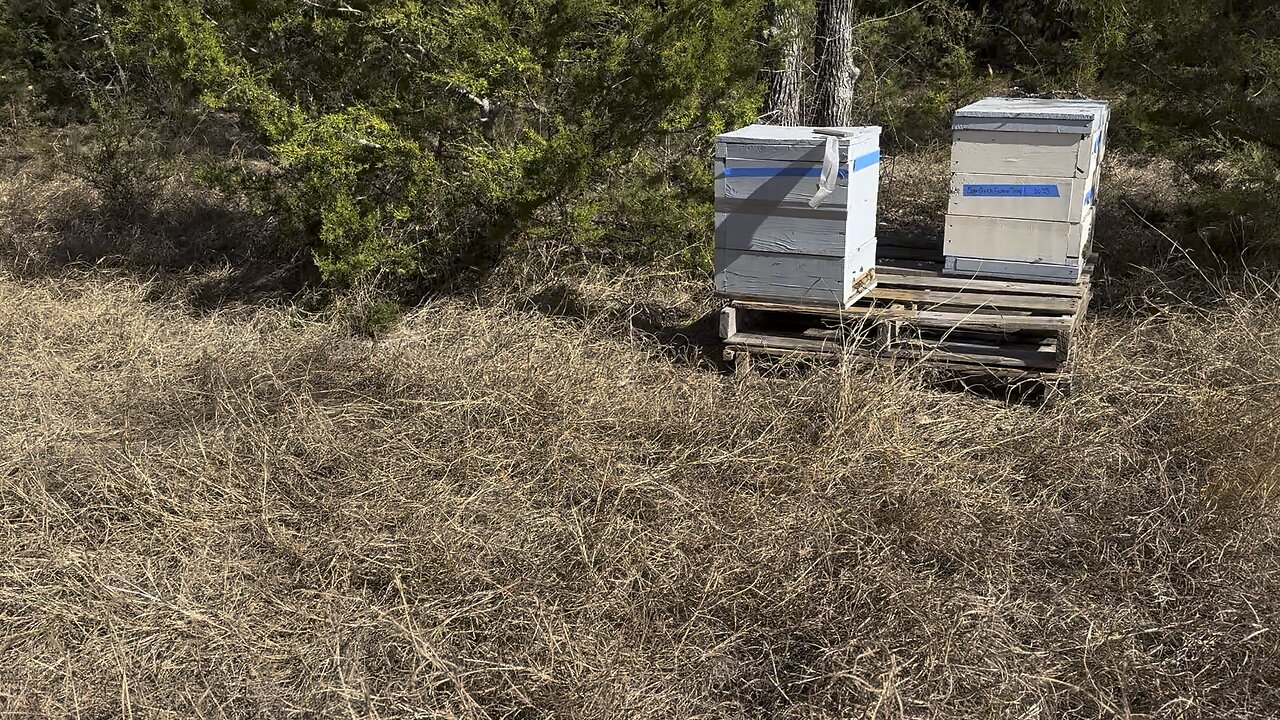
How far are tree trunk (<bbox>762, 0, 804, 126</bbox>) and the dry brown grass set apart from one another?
2752 mm

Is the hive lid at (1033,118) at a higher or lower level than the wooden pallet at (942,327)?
higher

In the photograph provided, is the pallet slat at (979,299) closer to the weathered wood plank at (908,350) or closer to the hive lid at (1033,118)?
the weathered wood plank at (908,350)

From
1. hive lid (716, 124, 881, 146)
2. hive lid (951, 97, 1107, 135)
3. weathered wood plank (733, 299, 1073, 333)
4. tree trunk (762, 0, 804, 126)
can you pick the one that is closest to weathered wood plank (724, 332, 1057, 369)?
weathered wood plank (733, 299, 1073, 333)

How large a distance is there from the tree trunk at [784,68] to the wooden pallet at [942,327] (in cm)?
208

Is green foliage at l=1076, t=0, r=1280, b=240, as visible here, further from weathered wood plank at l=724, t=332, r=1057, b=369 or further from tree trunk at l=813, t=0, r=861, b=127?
weathered wood plank at l=724, t=332, r=1057, b=369

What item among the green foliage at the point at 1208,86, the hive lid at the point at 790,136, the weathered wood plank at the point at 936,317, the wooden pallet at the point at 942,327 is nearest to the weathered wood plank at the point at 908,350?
the wooden pallet at the point at 942,327

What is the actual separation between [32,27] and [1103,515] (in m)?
13.1

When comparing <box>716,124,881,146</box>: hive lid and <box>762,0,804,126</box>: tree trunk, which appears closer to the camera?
<box>716,124,881,146</box>: hive lid

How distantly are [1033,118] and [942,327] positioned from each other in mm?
1086

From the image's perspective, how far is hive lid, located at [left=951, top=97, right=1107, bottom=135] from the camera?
16.6 feet

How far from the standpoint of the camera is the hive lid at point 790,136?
488 cm

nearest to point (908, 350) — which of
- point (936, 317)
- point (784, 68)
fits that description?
point (936, 317)

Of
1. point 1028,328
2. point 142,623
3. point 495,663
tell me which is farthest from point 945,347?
point 142,623

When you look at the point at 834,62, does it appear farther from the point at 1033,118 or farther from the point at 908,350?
the point at 908,350
